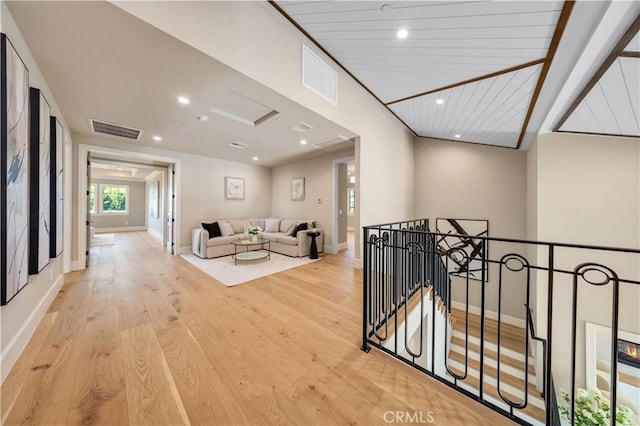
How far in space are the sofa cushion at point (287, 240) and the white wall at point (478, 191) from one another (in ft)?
11.1

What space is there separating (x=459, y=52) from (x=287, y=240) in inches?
172

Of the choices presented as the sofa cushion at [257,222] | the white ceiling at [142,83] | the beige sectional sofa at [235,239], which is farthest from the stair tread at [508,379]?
the sofa cushion at [257,222]

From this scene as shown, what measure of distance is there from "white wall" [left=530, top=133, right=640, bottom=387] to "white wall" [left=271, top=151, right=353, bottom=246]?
361 cm

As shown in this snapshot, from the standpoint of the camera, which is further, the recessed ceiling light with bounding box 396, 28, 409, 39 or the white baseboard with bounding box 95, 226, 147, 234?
the white baseboard with bounding box 95, 226, 147, 234

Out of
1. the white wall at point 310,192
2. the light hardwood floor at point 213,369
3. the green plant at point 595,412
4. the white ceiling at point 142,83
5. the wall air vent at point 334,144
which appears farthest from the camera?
the white wall at point 310,192

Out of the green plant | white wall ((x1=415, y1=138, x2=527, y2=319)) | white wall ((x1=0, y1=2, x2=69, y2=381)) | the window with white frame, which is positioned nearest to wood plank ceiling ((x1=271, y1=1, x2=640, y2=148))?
white wall ((x1=415, y1=138, x2=527, y2=319))

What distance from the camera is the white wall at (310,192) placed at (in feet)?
19.2

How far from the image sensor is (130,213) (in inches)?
398

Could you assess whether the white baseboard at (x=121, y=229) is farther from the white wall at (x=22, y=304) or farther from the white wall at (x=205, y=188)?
the white wall at (x=22, y=304)

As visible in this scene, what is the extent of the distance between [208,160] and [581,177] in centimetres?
731

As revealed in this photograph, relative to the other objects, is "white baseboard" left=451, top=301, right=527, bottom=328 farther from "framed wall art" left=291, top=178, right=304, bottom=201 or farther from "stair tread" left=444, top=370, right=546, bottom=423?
"framed wall art" left=291, top=178, right=304, bottom=201

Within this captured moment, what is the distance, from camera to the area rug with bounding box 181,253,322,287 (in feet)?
12.0

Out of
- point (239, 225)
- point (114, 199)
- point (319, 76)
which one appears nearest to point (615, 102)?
point (319, 76)

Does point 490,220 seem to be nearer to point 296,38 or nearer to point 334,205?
point 334,205
